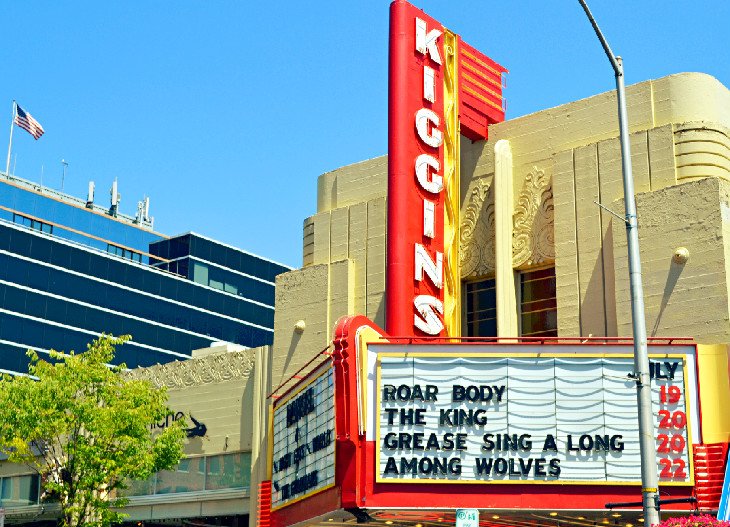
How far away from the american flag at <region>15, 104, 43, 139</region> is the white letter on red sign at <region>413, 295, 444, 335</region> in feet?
242

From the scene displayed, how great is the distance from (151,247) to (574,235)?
97.4 m

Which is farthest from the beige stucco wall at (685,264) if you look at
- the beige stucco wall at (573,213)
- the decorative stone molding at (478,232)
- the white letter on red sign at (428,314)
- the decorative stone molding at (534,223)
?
the decorative stone molding at (478,232)

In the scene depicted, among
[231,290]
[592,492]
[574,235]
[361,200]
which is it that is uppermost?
[231,290]

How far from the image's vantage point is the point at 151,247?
401ft

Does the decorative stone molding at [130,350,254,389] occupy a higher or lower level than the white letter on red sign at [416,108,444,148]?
lower

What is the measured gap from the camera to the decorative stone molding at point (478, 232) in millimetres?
31125

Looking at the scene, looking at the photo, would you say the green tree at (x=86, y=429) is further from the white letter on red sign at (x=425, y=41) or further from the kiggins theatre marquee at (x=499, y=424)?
the white letter on red sign at (x=425, y=41)

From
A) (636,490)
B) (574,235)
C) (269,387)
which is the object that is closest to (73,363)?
(269,387)

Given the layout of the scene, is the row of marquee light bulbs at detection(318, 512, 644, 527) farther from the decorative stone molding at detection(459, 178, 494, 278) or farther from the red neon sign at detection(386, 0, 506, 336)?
the decorative stone molding at detection(459, 178, 494, 278)

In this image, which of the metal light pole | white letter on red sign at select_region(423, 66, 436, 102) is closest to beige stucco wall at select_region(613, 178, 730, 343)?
white letter on red sign at select_region(423, 66, 436, 102)

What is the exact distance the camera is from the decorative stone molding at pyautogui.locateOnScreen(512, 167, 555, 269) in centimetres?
3003

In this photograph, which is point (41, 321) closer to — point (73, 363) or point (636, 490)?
point (73, 363)

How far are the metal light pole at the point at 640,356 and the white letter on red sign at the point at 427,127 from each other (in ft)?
38.9

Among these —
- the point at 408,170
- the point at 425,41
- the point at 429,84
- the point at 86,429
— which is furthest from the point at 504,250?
the point at 86,429
